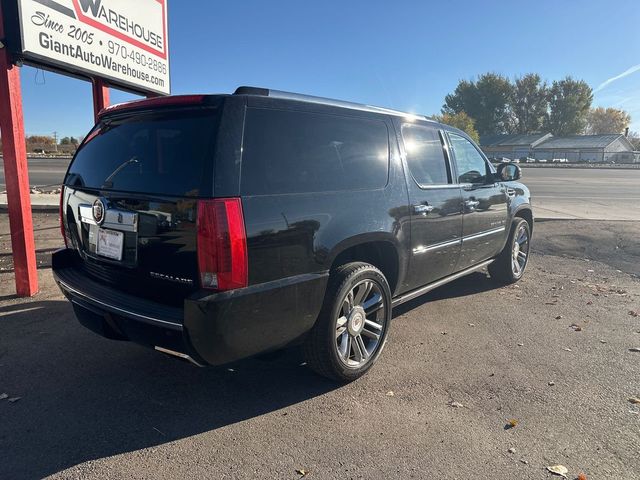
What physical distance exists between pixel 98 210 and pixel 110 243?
9.2 inches

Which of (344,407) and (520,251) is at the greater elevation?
(520,251)

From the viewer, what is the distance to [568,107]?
91438 millimetres

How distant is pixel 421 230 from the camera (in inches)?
160

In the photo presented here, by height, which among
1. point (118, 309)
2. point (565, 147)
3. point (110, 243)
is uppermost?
point (565, 147)

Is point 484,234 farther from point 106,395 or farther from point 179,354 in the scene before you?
point 106,395

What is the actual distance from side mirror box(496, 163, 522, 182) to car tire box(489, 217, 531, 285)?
71 centimetres

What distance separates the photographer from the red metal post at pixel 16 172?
4809mm

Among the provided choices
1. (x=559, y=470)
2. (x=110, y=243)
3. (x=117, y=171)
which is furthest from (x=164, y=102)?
(x=559, y=470)

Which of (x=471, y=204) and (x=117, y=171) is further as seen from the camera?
(x=471, y=204)

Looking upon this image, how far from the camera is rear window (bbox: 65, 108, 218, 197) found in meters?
2.66

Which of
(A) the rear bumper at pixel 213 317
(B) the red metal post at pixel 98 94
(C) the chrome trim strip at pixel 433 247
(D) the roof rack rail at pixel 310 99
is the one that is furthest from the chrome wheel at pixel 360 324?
(B) the red metal post at pixel 98 94

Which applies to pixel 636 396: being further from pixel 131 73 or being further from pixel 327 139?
pixel 131 73

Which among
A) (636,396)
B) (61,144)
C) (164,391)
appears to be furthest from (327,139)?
(61,144)

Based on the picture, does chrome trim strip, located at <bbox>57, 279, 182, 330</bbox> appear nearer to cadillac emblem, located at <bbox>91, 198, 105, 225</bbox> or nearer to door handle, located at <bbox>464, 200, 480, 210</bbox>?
cadillac emblem, located at <bbox>91, 198, 105, 225</bbox>
